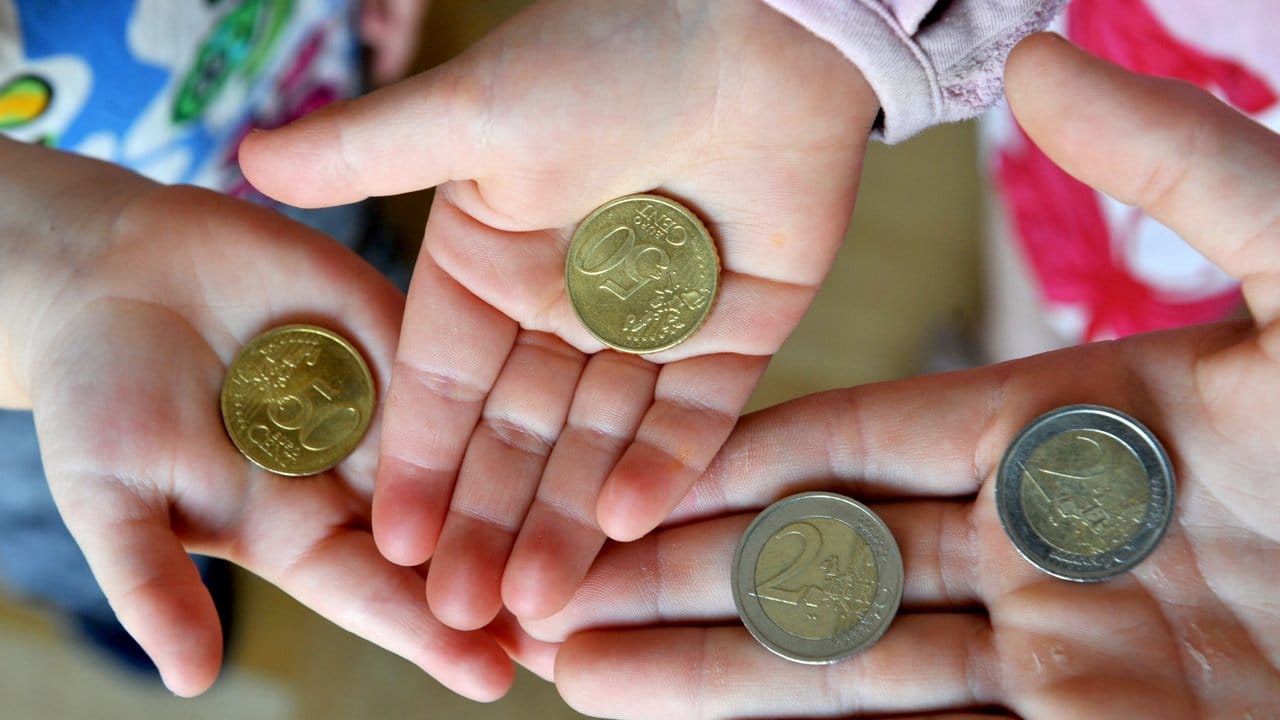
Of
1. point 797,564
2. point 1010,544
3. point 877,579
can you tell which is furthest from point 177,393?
point 1010,544

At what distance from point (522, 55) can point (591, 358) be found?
16.8 inches

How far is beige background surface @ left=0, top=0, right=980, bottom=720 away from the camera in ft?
8.02

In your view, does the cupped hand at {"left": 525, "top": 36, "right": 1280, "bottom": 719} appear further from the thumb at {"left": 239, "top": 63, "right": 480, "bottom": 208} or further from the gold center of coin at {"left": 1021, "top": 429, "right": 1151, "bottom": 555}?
the thumb at {"left": 239, "top": 63, "right": 480, "bottom": 208}

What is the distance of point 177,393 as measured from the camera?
4.52 feet

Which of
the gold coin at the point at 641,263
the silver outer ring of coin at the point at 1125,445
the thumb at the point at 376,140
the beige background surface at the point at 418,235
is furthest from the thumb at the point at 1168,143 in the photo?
the beige background surface at the point at 418,235

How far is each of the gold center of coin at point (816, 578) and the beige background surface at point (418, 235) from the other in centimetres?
119

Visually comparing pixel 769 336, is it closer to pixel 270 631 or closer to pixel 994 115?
pixel 994 115

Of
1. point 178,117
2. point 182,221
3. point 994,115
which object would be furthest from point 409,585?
point 994,115

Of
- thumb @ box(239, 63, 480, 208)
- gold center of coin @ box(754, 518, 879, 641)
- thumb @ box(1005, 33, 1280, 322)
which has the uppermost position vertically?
thumb @ box(1005, 33, 1280, 322)

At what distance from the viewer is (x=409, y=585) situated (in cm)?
137

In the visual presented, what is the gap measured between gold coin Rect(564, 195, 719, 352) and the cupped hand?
0.19 m

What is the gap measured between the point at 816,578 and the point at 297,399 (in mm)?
794

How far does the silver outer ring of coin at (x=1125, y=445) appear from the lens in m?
1.26

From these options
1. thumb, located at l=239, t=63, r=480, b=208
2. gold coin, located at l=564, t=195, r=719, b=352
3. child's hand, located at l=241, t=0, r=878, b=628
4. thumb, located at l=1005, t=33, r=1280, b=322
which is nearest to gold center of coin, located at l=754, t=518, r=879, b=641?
child's hand, located at l=241, t=0, r=878, b=628
